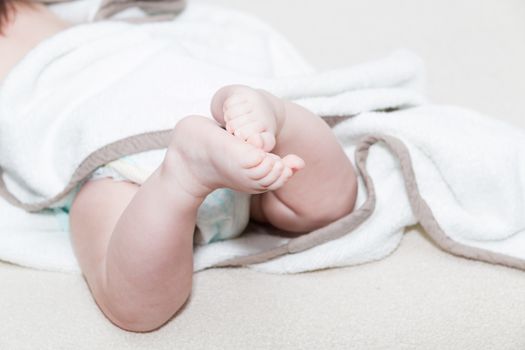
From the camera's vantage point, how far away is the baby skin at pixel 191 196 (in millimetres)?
625

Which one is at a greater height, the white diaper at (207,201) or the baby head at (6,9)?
the baby head at (6,9)

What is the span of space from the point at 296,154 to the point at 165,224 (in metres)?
0.17

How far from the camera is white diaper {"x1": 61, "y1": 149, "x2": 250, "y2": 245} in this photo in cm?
82

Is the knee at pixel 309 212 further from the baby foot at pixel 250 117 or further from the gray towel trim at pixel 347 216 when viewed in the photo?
the baby foot at pixel 250 117

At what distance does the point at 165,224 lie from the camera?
0.69 m

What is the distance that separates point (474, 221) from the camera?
2.82 ft

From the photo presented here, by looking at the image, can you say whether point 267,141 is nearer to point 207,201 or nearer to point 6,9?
point 207,201

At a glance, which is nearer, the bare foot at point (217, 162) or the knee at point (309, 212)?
the bare foot at point (217, 162)

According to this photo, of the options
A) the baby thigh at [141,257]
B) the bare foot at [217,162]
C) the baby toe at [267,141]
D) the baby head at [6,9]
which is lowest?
the baby thigh at [141,257]

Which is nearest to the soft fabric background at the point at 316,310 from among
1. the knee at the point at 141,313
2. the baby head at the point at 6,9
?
the knee at the point at 141,313

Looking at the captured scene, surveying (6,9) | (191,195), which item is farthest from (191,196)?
(6,9)

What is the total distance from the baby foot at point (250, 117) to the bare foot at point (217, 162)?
12mm

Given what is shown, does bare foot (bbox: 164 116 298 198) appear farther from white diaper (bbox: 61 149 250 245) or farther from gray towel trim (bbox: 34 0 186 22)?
gray towel trim (bbox: 34 0 186 22)

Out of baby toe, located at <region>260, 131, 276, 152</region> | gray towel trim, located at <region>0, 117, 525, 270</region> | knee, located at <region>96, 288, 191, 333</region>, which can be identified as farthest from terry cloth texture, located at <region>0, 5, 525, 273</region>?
baby toe, located at <region>260, 131, 276, 152</region>
